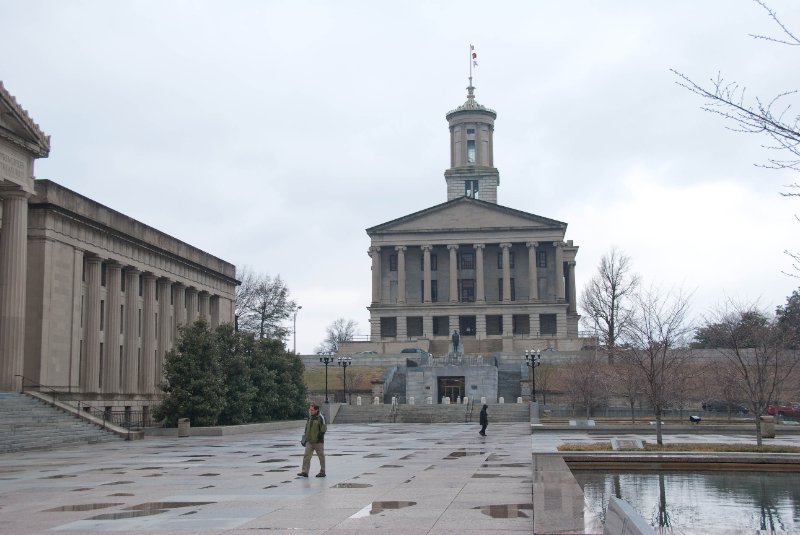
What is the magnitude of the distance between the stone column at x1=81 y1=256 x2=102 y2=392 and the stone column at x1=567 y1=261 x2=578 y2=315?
76.1 meters

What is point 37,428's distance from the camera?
33.1 metres

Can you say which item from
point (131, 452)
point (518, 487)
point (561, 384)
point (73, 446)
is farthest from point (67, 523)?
point (561, 384)

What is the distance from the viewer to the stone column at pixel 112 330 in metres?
47.8

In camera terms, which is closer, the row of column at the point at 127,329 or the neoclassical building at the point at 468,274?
the row of column at the point at 127,329

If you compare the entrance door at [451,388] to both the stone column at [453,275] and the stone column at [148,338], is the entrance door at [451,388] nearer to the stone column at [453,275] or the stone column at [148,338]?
the stone column at [148,338]

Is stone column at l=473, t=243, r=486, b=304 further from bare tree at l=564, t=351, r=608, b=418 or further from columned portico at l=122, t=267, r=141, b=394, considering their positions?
columned portico at l=122, t=267, r=141, b=394

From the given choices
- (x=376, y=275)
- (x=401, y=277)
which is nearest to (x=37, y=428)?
(x=401, y=277)

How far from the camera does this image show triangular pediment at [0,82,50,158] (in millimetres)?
36219

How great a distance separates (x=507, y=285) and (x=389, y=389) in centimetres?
3415

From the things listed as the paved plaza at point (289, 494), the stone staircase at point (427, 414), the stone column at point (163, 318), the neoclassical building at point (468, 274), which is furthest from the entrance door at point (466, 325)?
the paved plaza at point (289, 494)

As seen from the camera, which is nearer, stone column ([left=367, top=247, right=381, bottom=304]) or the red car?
the red car

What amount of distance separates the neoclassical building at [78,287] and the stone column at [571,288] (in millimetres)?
63477

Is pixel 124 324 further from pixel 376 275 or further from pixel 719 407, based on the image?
pixel 376 275

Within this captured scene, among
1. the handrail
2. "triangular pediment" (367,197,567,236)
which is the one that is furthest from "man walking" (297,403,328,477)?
"triangular pediment" (367,197,567,236)
